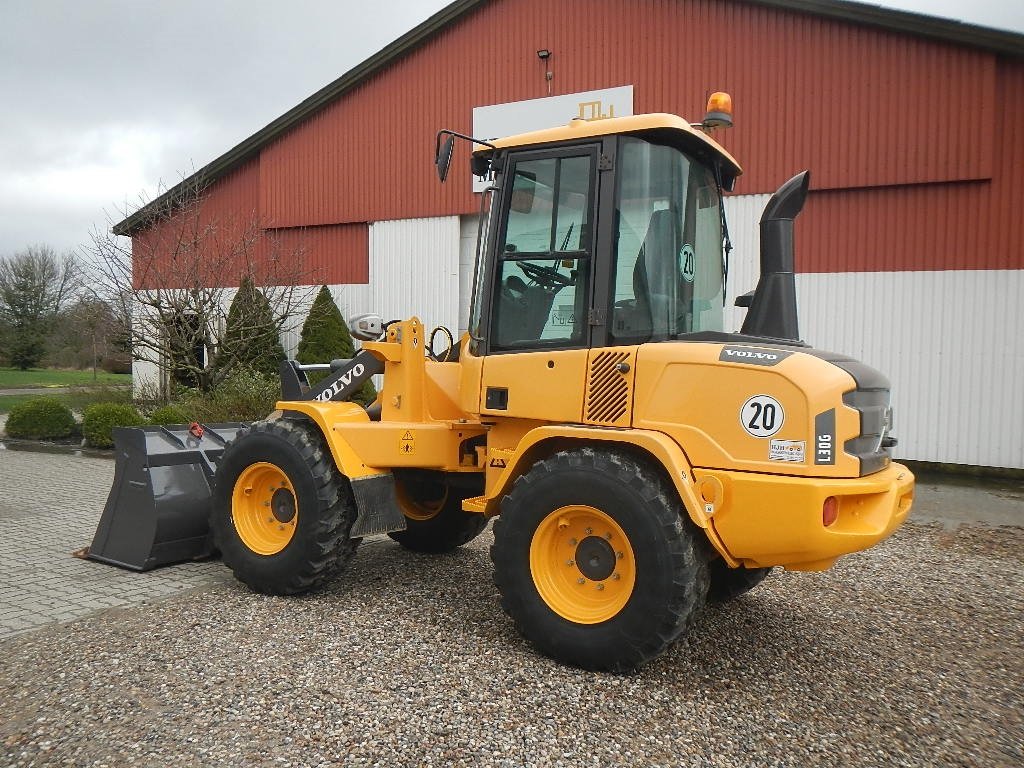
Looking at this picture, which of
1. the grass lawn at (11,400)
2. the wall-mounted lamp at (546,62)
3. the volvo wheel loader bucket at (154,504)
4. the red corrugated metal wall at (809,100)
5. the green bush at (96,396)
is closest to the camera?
the volvo wheel loader bucket at (154,504)

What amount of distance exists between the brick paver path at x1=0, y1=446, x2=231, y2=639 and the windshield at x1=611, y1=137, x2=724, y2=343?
3.36 m

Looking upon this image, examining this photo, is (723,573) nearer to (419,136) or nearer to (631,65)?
(631,65)

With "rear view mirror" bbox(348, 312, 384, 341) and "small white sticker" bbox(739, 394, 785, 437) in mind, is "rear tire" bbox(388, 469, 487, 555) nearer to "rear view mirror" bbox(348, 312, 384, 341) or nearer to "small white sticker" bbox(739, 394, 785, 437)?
"rear view mirror" bbox(348, 312, 384, 341)

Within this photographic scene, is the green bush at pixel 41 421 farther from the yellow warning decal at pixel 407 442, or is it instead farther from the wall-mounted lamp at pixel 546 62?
the yellow warning decal at pixel 407 442

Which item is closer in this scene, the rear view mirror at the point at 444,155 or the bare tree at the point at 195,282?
the rear view mirror at the point at 444,155

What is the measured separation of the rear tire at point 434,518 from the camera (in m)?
5.80

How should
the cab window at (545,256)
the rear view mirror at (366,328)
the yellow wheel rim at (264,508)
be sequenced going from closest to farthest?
the cab window at (545,256) < the yellow wheel rim at (264,508) < the rear view mirror at (366,328)

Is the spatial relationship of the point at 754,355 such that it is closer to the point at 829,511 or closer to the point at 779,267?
the point at 829,511

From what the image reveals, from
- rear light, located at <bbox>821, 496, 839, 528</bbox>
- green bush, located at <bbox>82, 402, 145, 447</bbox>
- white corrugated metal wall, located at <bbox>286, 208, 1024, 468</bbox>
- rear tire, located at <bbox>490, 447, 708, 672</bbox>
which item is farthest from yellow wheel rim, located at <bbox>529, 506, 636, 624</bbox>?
green bush, located at <bbox>82, 402, 145, 447</bbox>

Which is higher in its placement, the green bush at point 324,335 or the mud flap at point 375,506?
the green bush at point 324,335

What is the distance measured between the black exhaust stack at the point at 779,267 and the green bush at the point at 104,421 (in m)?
10.6

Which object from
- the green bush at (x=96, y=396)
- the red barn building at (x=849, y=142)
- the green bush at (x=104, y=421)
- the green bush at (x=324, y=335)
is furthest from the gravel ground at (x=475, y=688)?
the green bush at (x=96, y=396)

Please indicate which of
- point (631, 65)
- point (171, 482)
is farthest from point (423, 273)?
point (171, 482)

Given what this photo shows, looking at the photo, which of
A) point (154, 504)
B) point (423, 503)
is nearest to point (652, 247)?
point (423, 503)
